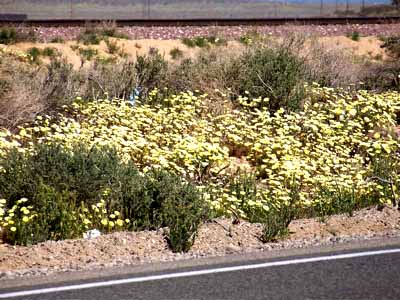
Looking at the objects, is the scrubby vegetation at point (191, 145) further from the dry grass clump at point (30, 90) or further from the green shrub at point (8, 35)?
the green shrub at point (8, 35)

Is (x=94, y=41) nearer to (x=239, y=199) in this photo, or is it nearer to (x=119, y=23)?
(x=119, y=23)

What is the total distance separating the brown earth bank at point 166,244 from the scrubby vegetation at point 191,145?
0.24 m

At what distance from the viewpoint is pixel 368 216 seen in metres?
10.8

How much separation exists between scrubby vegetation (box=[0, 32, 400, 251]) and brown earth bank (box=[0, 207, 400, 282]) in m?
0.24

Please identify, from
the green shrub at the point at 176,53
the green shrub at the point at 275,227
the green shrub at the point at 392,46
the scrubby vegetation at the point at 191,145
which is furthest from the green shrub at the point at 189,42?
the green shrub at the point at 275,227

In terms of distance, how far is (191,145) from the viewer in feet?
44.0

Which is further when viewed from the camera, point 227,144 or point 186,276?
point 227,144

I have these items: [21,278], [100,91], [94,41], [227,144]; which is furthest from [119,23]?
[21,278]

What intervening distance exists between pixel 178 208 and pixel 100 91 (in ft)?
27.2

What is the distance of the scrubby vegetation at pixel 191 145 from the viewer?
10.6 metres

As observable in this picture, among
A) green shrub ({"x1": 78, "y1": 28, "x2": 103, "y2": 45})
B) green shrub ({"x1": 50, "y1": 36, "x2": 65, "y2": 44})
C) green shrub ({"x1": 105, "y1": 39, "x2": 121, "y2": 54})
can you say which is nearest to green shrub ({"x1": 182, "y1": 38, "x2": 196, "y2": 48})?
green shrub ({"x1": 105, "y1": 39, "x2": 121, "y2": 54})

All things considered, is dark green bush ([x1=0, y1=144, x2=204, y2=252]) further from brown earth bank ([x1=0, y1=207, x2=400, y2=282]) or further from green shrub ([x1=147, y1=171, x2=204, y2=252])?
brown earth bank ([x1=0, y1=207, x2=400, y2=282])

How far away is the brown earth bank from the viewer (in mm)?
8617

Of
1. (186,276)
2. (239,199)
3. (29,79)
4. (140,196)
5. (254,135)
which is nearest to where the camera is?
(186,276)
